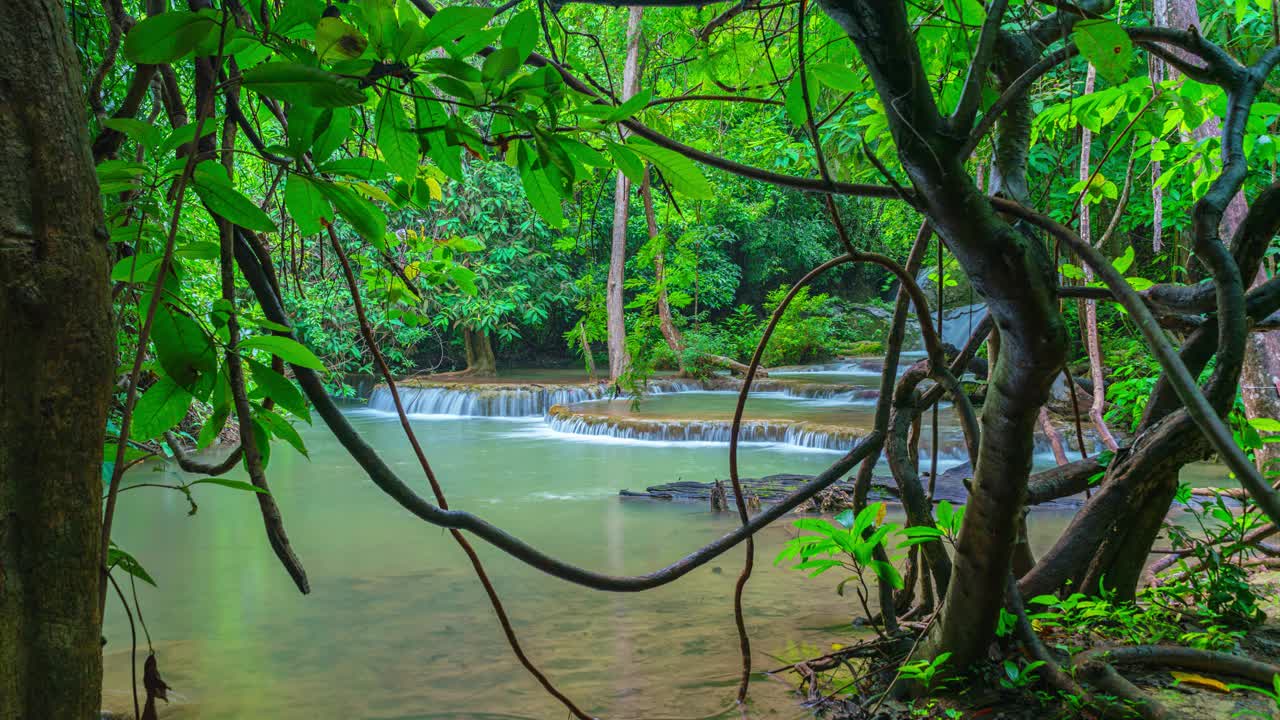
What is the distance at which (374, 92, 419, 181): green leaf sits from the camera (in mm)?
946

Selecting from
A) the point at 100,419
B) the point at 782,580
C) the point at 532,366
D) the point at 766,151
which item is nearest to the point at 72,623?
the point at 100,419

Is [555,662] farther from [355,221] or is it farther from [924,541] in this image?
[355,221]

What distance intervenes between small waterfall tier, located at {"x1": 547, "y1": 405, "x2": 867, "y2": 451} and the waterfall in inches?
93.4

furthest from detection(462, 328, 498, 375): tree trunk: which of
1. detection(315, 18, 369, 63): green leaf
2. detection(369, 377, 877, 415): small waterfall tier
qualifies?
detection(315, 18, 369, 63): green leaf

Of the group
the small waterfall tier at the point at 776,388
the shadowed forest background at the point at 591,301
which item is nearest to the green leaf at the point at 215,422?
the shadowed forest background at the point at 591,301

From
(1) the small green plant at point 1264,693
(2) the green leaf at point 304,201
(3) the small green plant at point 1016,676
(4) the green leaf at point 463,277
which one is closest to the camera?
(2) the green leaf at point 304,201

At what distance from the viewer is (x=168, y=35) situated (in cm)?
71

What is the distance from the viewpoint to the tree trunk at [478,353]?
18531 millimetres

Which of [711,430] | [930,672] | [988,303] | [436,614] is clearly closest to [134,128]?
[988,303]

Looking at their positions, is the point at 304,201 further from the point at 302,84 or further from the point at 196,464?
the point at 196,464

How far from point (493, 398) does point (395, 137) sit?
13729 mm

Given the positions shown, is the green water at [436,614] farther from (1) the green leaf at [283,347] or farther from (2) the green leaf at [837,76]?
(1) the green leaf at [283,347]

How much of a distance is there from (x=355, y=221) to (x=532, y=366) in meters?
20.6

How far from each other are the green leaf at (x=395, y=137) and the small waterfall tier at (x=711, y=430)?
890cm
